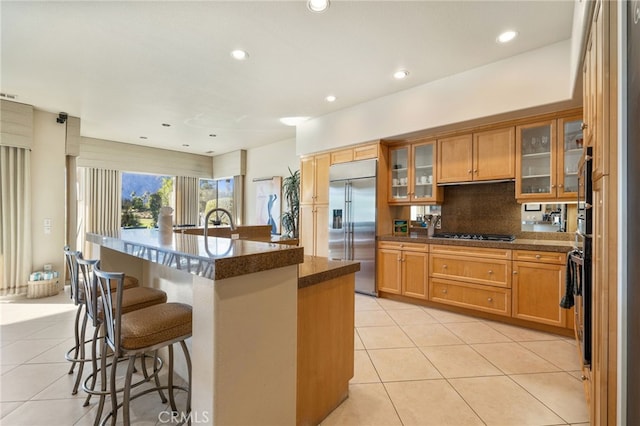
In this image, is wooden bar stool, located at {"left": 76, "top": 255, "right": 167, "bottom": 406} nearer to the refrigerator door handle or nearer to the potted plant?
the refrigerator door handle

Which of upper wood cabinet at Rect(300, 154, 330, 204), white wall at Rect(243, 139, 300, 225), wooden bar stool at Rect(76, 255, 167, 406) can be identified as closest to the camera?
wooden bar stool at Rect(76, 255, 167, 406)

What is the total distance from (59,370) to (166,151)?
5.95m

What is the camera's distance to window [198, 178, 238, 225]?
8.03 metres

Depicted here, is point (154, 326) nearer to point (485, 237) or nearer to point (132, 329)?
point (132, 329)

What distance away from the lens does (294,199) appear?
5.91 m

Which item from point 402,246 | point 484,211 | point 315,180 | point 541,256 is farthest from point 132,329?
point 484,211

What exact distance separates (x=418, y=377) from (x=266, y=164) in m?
5.66

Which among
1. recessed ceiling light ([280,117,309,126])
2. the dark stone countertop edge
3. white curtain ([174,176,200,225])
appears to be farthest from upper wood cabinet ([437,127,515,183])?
white curtain ([174,176,200,225])

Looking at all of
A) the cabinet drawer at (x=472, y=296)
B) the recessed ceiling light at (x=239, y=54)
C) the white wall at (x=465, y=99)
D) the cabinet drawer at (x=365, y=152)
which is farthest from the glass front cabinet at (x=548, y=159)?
the recessed ceiling light at (x=239, y=54)

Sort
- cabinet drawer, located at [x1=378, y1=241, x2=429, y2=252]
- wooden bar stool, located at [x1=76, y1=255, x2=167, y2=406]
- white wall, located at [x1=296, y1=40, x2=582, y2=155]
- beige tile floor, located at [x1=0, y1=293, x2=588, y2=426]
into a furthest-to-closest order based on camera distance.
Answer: cabinet drawer, located at [x1=378, y1=241, x2=429, y2=252] → white wall, located at [x1=296, y1=40, x2=582, y2=155] → beige tile floor, located at [x1=0, y1=293, x2=588, y2=426] → wooden bar stool, located at [x1=76, y1=255, x2=167, y2=406]

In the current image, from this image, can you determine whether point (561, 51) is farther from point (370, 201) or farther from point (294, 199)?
point (294, 199)

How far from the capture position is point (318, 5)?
224cm

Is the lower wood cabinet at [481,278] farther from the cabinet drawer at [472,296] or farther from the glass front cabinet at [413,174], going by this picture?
the glass front cabinet at [413,174]

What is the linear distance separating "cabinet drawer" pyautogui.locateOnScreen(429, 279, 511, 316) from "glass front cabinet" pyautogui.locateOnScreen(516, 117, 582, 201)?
1121mm
